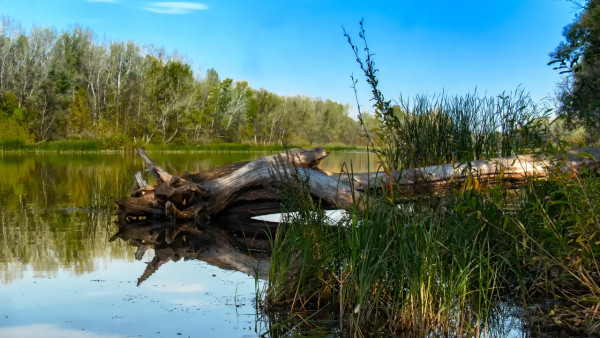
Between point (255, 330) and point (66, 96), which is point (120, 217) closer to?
point (255, 330)

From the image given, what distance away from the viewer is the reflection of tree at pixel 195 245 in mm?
6391

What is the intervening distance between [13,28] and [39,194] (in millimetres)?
56172

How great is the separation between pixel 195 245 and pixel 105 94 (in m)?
59.4

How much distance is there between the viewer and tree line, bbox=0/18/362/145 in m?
56.4

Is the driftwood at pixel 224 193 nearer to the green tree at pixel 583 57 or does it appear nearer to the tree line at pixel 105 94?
the green tree at pixel 583 57

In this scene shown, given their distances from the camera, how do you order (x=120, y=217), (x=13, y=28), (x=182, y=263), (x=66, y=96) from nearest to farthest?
(x=182, y=263), (x=120, y=217), (x=66, y=96), (x=13, y=28)

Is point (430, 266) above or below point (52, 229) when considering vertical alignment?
above

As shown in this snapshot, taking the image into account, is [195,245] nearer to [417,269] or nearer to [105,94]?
[417,269]

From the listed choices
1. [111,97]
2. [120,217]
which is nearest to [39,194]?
[120,217]

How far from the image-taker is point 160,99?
6531 centimetres

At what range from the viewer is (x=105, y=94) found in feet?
208

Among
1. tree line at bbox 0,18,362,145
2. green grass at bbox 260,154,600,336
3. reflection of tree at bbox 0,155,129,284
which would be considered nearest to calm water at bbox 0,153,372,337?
reflection of tree at bbox 0,155,129,284

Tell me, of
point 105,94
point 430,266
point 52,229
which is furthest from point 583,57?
point 105,94

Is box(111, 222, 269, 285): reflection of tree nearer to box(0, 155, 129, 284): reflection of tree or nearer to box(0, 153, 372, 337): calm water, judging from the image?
box(0, 153, 372, 337): calm water
